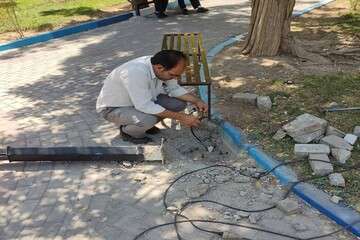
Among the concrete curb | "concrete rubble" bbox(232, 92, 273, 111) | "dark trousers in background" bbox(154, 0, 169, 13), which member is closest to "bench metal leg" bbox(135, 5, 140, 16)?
"dark trousers in background" bbox(154, 0, 169, 13)

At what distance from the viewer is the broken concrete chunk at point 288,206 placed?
3629 millimetres

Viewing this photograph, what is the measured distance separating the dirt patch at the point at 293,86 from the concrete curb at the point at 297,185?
105 millimetres

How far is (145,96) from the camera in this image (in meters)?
4.58

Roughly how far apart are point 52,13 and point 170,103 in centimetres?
975

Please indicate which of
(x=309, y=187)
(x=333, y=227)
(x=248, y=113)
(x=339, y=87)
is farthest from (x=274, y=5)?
(x=333, y=227)

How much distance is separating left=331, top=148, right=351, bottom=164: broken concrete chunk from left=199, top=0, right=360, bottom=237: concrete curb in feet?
1.46

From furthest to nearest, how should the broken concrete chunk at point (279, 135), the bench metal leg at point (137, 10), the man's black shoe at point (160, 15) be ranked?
the bench metal leg at point (137, 10) < the man's black shoe at point (160, 15) < the broken concrete chunk at point (279, 135)

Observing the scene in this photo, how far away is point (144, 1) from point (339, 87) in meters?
8.20

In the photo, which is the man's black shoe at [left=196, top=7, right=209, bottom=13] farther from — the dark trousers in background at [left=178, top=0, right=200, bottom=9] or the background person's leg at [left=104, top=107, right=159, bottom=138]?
the background person's leg at [left=104, top=107, right=159, bottom=138]

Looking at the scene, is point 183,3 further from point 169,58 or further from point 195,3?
point 169,58

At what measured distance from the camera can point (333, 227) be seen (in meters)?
3.46

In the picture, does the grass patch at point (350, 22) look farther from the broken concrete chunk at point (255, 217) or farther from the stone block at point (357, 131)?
the broken concrete chunk at point (255, 217)

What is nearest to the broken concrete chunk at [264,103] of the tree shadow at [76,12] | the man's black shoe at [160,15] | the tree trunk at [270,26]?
Result: the tree trunk at [270,26]

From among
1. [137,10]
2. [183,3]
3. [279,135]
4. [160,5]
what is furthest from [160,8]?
[279,135]
